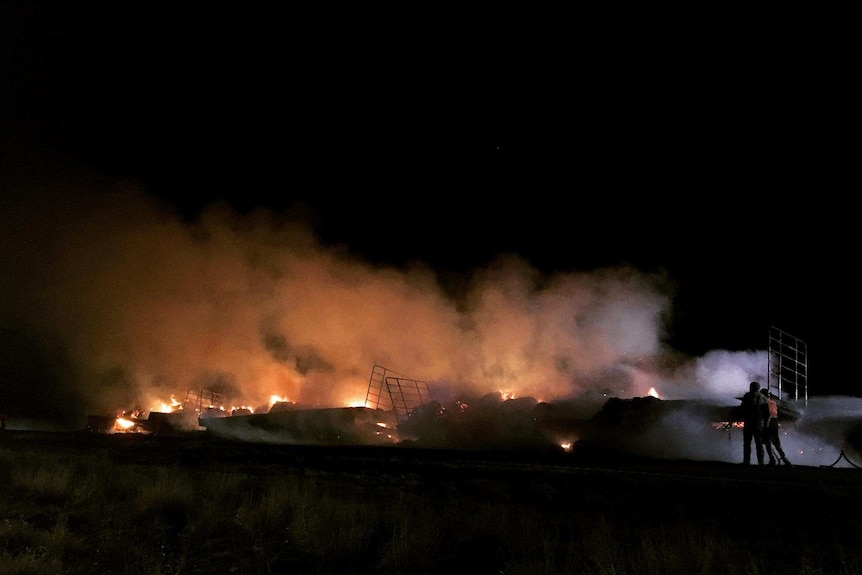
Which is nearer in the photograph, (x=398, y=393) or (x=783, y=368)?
(x=783, y=368)

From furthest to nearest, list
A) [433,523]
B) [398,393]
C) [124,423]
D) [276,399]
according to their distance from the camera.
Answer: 1. [276,399]
2. [124,423]
3. [398,393]
4. [433,523]

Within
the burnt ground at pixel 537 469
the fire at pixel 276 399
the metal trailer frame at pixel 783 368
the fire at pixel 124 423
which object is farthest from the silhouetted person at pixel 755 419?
the fire at pixel 124 423

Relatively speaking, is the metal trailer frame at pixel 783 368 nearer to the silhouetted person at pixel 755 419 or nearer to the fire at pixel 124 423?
the silhouetted person at pixel 755 419

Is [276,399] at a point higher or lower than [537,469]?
higher

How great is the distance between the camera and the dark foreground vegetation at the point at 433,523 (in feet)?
19.3

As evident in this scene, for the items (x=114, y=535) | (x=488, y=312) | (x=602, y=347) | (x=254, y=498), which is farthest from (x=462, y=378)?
(x=114, y=535)

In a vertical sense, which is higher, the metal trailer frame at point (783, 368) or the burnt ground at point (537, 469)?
the metal trailer frame at point (783, 368)

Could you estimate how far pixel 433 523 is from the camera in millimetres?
6930

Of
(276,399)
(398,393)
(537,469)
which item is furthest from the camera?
(276,399)

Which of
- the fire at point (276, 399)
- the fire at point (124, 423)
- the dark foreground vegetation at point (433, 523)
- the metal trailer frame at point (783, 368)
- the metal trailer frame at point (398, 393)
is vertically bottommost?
the fire at point (124, 423)

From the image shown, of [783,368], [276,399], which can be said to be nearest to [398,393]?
[276,399]

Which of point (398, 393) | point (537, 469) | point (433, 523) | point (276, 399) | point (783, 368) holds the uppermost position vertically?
point (783, 368)

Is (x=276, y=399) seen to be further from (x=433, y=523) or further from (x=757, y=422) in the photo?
(x=433, y=523)

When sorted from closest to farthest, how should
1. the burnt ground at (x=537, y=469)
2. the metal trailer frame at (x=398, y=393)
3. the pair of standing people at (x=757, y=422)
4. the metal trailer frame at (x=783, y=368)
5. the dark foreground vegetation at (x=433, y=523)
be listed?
the dark foreground vegetation at (x=433, y=523)
the burnt ground at (x=537, y=469)
the pair of standing people at (x=757, y=422)
the metal trailer frame at (x=783, y=368)
the metal trailer frame at (x=398, y=393)
